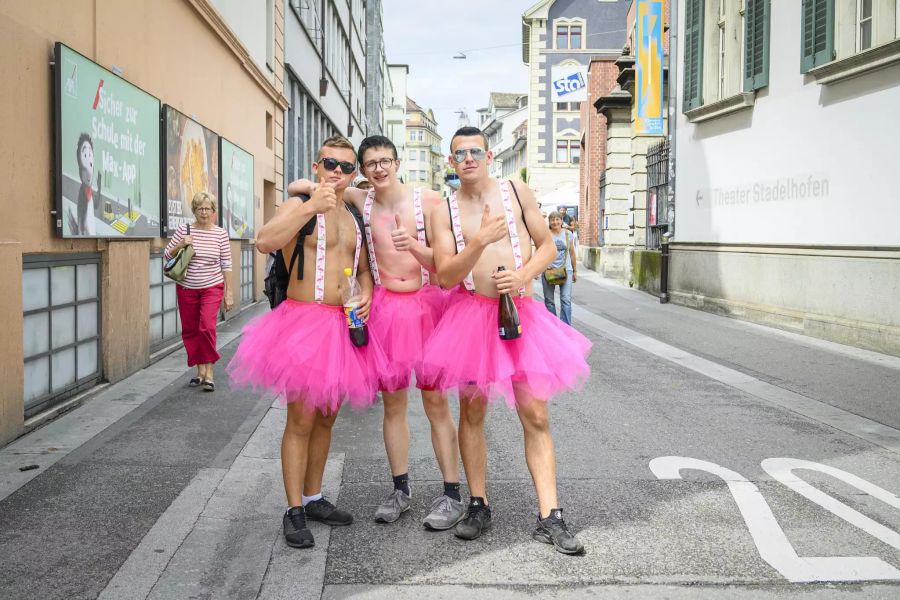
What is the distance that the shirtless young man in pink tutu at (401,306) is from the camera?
4535 mm

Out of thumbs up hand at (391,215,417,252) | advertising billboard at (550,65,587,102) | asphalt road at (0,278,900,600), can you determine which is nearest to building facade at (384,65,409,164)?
advertising billboard at (550,65,587,102)

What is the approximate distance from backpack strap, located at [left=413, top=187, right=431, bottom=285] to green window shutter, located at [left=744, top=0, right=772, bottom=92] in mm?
11594

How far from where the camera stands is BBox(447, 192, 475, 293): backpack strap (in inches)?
175

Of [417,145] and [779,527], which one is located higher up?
[417,145]

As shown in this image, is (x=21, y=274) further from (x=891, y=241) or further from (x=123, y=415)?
(x=891, y=241)

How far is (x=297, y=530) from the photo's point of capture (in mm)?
4254

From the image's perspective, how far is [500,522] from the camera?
4.61 metres

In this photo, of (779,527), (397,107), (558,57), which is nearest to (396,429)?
(779,527)

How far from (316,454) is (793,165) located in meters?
11.3

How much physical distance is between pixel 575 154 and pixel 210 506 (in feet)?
206

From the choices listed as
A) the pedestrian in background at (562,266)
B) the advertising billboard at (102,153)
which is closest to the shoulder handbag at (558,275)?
the pedestrian in background at (562,266)

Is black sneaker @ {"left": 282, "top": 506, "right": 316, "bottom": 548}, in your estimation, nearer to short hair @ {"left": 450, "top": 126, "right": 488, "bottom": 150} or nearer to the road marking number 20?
short hair @ {"left": 450, "top": 126, "right": 488, "bottom": 150}

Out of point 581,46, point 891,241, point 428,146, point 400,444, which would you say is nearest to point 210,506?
point 400,444

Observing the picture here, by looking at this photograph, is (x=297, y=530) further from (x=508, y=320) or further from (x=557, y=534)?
(x=508, y=320)
